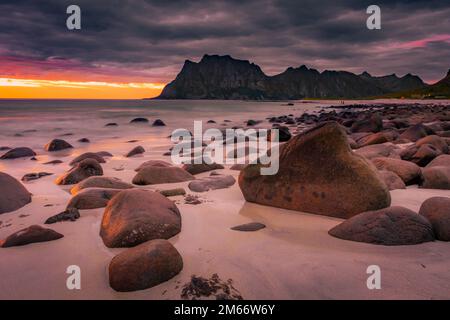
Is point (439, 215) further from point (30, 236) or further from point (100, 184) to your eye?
point (100, 184)

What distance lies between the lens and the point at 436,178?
5273 millimetres

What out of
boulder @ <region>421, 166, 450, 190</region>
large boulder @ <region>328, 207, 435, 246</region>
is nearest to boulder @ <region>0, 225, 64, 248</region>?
large boulder @ <region>328, 207, 435, 246</region>

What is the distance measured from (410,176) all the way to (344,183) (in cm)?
211

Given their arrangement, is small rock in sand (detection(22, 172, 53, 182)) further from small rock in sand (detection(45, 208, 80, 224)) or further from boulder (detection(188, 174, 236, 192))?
boulder (detection(188, 174, 236, 192))

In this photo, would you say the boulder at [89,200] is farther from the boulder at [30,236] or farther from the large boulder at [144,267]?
the large boulder at [144,267]

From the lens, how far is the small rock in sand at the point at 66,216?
159 inches

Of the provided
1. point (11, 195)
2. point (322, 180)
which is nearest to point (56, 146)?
point (11, 195)

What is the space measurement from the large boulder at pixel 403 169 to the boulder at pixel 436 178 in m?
0.13

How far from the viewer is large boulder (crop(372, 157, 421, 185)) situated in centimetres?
544

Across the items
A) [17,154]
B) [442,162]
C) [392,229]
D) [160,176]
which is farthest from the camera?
[17,154]

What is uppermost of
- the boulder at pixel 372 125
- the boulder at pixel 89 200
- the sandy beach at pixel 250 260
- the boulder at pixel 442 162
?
the boulder at pixel 372 125

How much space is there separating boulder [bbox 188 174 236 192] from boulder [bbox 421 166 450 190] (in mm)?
3205

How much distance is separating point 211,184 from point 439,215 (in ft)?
11.1

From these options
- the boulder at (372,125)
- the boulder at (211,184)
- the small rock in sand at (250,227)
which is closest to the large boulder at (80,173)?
the boulder at (211,184)
